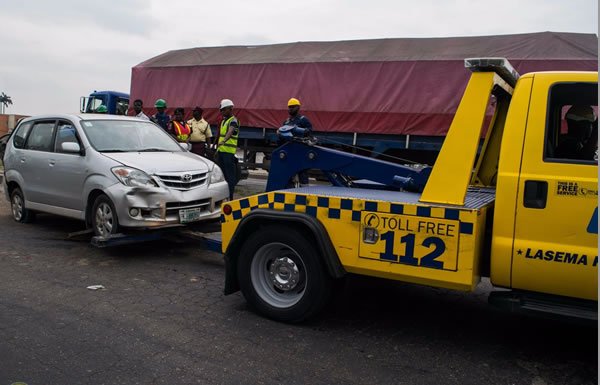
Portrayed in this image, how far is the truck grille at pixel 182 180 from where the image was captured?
20.8 ft

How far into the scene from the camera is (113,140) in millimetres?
6988

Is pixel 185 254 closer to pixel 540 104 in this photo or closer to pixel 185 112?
pixel 540 104

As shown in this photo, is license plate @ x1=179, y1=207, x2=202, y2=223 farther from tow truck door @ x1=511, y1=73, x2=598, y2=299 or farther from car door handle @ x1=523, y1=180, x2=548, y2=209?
car door handle @ x1=523, y1=180, x2=548, y2=209

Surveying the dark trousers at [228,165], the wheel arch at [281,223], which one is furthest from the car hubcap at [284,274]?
the dark trousers at [228,165]

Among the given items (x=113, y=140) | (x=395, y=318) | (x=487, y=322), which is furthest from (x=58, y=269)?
(x=487, y=322)

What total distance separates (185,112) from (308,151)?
10.4m

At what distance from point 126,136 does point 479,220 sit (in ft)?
16.8

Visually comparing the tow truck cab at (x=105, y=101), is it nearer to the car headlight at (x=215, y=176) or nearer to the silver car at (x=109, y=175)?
the silver car at (x=109, y=175)

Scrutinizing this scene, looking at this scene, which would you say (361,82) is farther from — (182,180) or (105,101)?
(105,101)

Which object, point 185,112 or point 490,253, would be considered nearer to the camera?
point 490,253

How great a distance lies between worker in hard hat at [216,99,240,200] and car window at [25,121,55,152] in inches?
105

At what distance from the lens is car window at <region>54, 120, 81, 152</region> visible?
7.15 m

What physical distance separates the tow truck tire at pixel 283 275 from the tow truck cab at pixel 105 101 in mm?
15474

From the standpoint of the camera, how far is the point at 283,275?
4.40 metres
